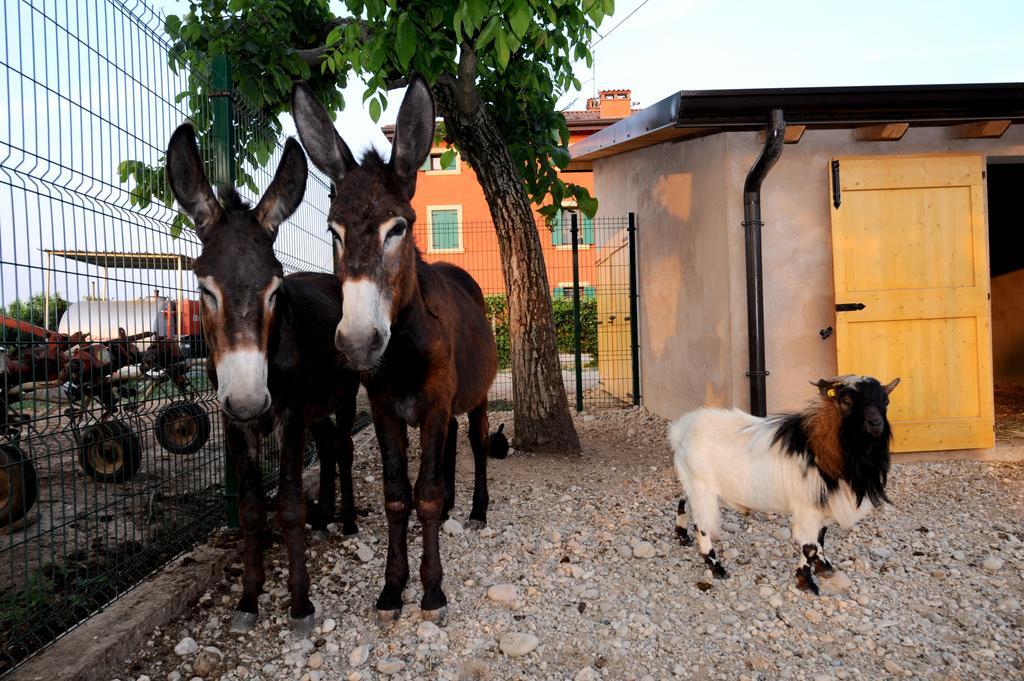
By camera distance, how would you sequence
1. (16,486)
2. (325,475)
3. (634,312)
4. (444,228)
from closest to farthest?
(16,486), (325,475), (634,312), (444,228)

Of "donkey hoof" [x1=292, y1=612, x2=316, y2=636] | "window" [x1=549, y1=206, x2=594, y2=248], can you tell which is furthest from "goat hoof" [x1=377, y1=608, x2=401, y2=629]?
"window" [x1=549, y1=206, x2=594, y2=248]

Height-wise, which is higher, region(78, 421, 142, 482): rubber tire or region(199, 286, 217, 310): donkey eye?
region(199, 286, 217, 310): donkey eye

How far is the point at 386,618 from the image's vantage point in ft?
10.2

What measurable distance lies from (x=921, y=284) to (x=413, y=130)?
5179 millimetres

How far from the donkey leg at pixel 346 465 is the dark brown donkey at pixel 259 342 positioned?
585 millimetres

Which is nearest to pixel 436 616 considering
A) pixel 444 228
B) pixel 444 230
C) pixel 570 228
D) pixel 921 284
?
pixel 921 284

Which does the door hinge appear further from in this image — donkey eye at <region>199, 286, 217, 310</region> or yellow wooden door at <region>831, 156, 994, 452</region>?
donkey eye at <region>199, 286, 217, 310</region>

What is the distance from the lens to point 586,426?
26.0ft

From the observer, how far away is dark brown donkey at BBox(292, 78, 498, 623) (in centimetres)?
276

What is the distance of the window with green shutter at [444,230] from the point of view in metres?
22.8

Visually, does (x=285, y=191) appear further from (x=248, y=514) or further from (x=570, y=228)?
(x=570, y=228)

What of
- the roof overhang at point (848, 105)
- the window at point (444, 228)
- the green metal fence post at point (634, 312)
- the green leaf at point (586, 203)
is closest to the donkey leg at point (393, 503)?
the green leaf at point (586, 203)

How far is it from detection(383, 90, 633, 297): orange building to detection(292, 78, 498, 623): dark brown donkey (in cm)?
1500

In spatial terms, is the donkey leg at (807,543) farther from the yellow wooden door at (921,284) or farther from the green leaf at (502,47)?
the yellow wooden door at (921,284)
